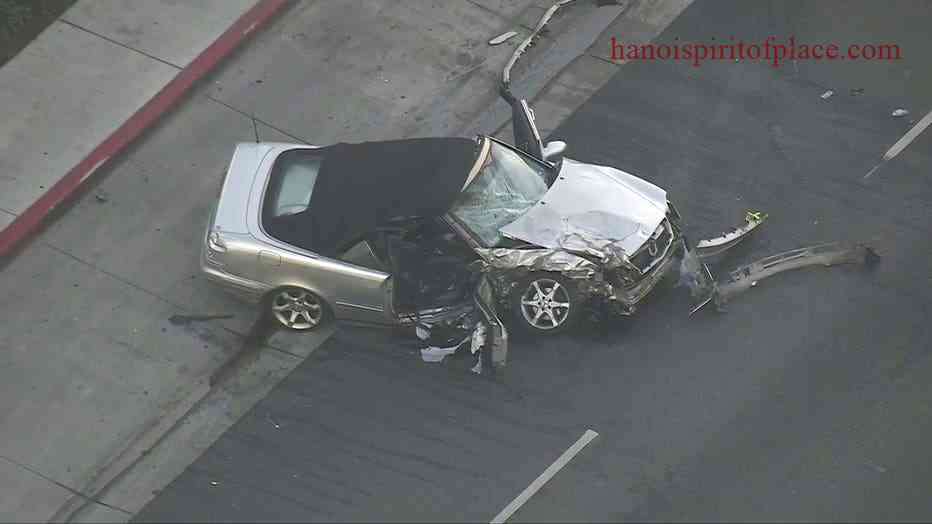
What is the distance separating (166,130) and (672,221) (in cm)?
570

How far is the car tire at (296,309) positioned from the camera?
11.9m

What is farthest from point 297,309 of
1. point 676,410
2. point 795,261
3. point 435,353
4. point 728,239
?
point 795,261

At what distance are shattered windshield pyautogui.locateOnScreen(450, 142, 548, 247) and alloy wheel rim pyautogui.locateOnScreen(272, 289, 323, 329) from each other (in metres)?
1.61

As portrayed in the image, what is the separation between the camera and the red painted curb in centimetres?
1320

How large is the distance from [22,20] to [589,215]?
7.48m

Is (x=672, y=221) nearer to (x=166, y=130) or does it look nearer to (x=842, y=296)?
(x=842, y=296)

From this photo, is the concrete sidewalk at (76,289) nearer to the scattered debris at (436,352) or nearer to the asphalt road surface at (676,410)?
the asphalt road surface at (676,410)

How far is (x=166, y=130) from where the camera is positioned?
14227 millimetres

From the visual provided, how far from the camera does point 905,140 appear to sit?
1416 cm

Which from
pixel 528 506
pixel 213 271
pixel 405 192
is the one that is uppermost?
pixel 405 192

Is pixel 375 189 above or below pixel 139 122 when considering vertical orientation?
above

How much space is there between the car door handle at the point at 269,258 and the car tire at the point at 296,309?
31cm

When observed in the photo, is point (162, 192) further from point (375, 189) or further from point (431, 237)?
point (431, 237)

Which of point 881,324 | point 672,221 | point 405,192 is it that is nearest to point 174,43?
point 405,192
